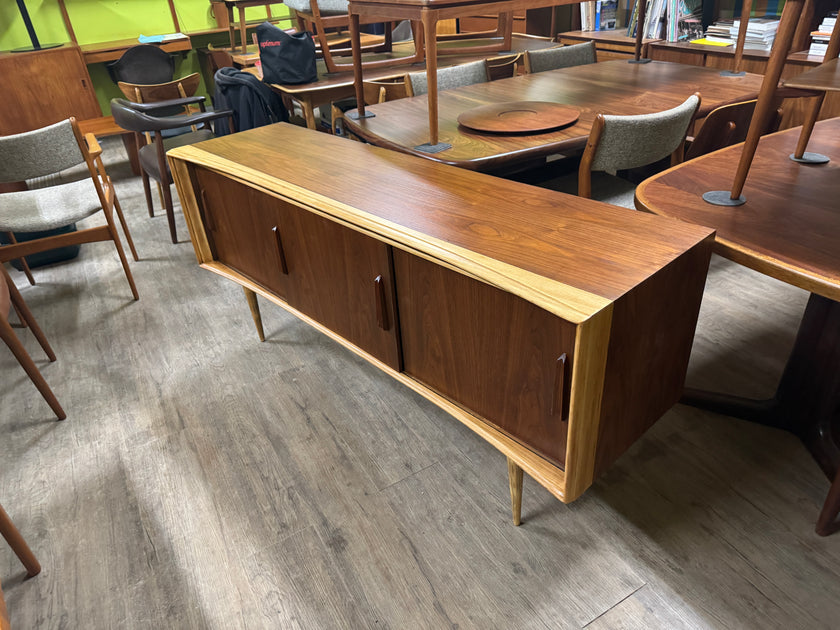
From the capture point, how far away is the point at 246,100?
281 cm

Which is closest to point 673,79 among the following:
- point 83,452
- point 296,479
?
point 296,479

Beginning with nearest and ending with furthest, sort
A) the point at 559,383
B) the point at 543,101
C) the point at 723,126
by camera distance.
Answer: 1. the point at 559,383
2. the point at 723,126
3. the point at 543,101

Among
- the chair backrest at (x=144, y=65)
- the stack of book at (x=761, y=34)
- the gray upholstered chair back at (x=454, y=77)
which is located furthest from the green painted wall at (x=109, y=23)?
the stack of book at (x=761, y=34)

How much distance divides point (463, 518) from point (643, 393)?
A: 561mm

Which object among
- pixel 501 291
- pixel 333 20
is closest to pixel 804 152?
pixel 501 291

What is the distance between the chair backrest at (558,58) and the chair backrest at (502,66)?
0.13 meters

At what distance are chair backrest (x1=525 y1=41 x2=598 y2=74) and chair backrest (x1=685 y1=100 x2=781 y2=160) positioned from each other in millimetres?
1269

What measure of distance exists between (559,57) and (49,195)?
99.8 inches

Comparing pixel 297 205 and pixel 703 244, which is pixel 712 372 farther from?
pixel 297 205

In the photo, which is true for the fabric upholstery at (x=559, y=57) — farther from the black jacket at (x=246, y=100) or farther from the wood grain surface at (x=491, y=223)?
the wood grain surface at (x=491, y=223)

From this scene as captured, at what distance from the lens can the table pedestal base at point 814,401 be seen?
52.8 inches

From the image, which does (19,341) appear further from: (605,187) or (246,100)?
(605,187)

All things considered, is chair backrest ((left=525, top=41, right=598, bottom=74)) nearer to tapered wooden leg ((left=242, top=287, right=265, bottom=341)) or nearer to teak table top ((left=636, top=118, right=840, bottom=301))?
teak table top ((left=636, top=118, right=840, bottom=301))

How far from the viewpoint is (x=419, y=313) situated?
48.3 inches
